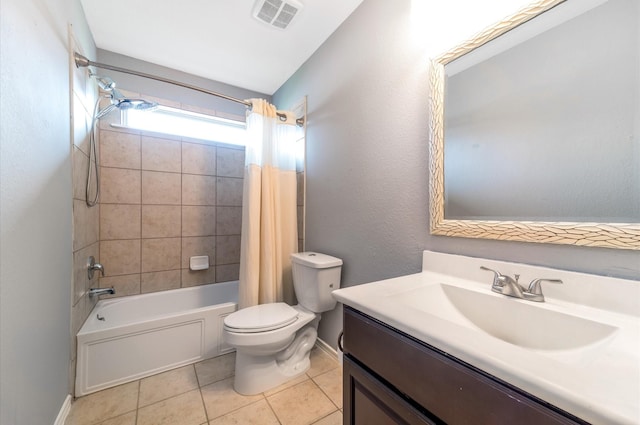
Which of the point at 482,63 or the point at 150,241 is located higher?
the point at 482,63

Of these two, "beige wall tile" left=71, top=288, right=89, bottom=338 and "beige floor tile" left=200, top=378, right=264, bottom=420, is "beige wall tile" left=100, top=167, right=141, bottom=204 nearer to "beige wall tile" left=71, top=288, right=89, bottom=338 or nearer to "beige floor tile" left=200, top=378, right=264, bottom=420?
"beige wall tile" left=71, top=288, right=89, bottom=338

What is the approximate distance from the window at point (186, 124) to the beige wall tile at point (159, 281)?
128 centimetres

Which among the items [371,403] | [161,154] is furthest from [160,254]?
[371,403]

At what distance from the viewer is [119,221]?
6.53 feet

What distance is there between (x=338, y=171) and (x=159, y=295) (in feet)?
6.19

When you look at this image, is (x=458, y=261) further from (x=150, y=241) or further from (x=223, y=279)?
(x=150, y=241)

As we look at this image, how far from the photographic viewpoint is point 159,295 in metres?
2.10

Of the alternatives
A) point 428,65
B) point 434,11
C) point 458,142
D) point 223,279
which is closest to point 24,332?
point 223,279

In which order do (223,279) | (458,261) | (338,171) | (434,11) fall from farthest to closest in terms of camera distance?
(223,279)
(338,171)
(434,11)
(458,261)

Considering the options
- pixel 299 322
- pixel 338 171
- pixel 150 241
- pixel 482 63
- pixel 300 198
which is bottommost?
pixel 299 322

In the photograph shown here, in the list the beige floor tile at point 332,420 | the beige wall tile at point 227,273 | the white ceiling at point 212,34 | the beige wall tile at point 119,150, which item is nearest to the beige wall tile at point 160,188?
the beige wall tile at point 119,150

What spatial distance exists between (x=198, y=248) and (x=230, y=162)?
35.8 inches

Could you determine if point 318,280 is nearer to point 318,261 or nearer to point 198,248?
point 318,261

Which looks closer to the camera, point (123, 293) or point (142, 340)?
point (142, 340)
